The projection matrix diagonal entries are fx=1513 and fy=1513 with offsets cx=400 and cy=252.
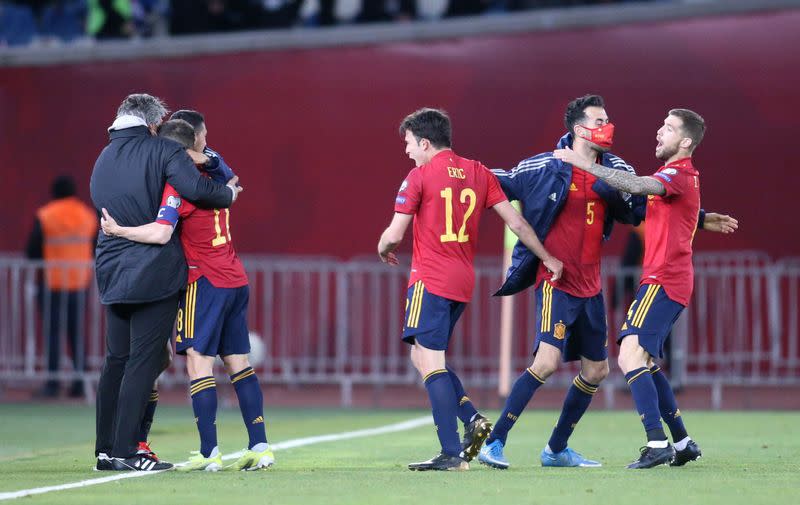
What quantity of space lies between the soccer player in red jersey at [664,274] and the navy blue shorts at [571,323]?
20cm

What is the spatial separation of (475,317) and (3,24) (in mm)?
8086

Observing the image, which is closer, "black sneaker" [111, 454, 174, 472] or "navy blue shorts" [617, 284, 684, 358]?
"black sneaker" [111, 454, 174, 472]

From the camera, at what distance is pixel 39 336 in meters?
15.9

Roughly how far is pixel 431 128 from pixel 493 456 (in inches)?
70.0

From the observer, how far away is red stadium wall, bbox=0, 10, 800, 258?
56.5 ft

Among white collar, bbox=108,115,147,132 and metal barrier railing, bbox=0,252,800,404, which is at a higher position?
white collar, bbox=108,115,147,132

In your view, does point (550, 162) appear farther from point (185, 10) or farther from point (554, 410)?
point (185, 10)

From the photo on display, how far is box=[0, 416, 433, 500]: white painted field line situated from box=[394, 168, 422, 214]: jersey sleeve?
188 centimetres

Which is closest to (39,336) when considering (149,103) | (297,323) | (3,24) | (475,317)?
(297,323)

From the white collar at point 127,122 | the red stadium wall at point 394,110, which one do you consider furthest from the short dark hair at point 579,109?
the red stadium wall at point 394,110

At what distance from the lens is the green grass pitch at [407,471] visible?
21.6 ft

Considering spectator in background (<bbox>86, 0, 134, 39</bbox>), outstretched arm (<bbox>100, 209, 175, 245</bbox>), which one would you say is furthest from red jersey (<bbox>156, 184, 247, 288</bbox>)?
spectator in background (<bbox>86, 0, 134, 39</bbox>)

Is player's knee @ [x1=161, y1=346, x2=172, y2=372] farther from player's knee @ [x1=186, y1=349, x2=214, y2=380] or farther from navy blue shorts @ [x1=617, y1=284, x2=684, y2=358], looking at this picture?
navy blue shorts @ [x1=617, y1=284, x2=684, y2=358]

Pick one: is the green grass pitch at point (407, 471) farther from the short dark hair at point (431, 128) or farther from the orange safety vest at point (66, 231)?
the orange safety vest at point (66, 231)
